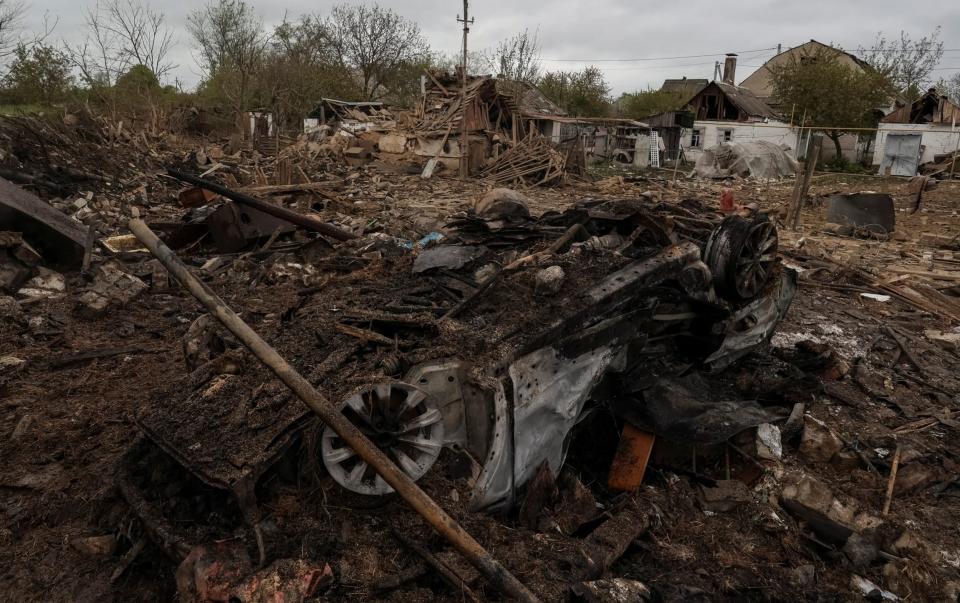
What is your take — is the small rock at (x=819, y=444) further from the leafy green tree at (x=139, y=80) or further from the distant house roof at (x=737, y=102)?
the distant house roof at (x=737, y=102)

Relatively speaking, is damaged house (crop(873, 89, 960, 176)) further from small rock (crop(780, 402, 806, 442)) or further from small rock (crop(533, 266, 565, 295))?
small rock (crop(533, 266, 565, 295))

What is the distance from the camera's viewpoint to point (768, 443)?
442 cm

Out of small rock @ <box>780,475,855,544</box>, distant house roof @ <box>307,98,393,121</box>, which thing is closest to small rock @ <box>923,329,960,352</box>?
small rock @ <box>780,475,855,544</box>

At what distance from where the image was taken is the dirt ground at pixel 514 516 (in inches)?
112

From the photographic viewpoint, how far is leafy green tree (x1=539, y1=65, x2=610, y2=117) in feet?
141

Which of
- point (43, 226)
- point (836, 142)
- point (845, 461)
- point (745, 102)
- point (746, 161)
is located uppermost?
point (745, 102)

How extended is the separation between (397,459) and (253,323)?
4.51 m

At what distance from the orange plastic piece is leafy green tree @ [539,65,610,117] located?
4231cm

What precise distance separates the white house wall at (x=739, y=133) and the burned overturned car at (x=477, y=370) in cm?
3073

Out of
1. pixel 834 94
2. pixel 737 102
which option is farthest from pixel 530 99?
pixel 834 94

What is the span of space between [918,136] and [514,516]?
3530 cm

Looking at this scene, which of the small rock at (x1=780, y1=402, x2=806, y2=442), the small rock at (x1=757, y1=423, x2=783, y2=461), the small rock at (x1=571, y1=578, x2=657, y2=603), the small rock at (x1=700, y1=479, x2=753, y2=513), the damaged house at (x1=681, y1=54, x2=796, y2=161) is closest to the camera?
the small rock at (x1=571, y1=578, x2=657, y2=603)

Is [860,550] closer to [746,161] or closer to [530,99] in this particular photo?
[746,161]

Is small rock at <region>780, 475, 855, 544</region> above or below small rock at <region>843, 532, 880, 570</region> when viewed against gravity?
above
